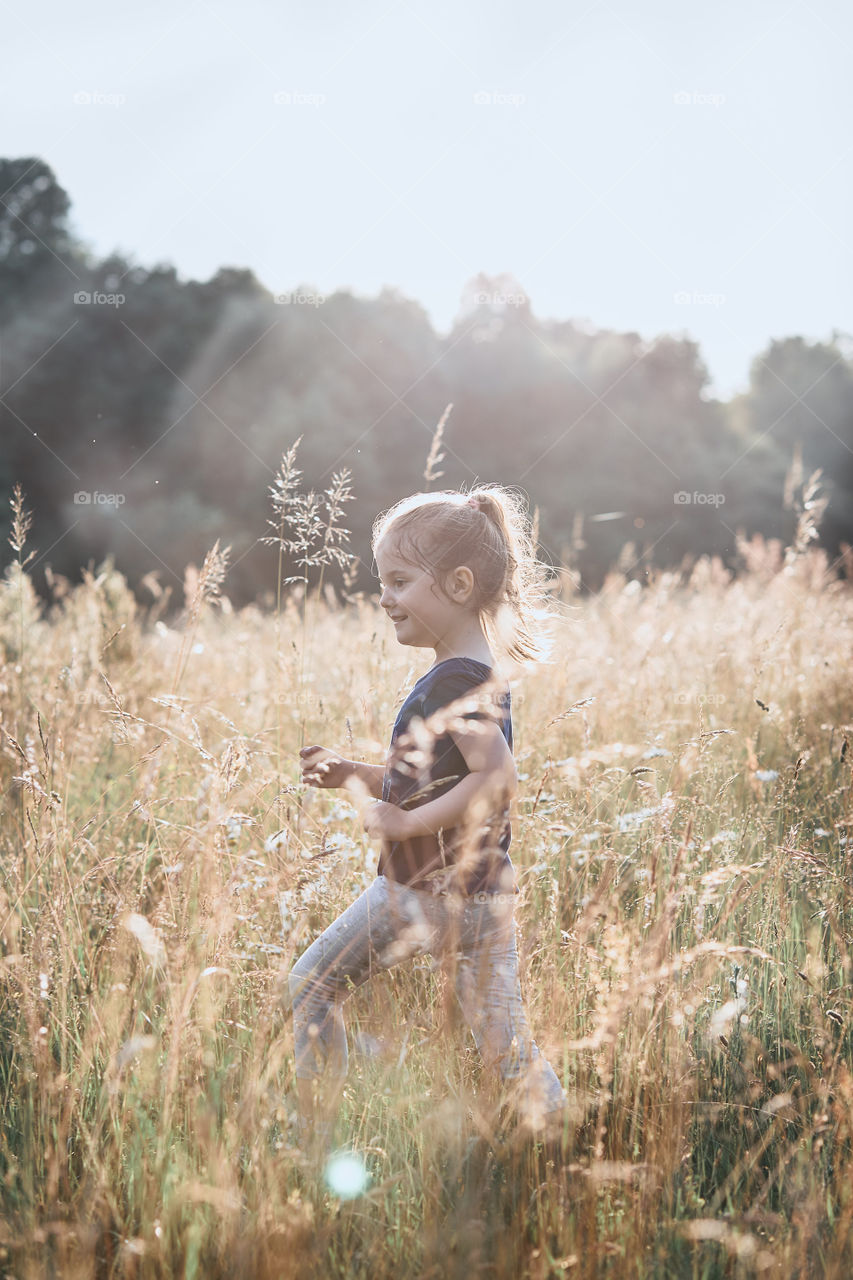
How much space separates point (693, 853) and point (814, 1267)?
121 cm

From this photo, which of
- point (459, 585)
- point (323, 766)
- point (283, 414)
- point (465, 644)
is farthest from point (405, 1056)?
point (283, 414)

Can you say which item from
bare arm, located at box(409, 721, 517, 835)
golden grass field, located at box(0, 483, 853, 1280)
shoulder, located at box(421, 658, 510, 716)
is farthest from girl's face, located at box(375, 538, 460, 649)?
golden grass field, located at box(0, 483, 853, 1280)

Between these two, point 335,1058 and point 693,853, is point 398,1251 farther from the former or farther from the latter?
point 693,853

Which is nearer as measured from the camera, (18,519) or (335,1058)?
(335,1058)

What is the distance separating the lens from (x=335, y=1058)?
1.67 m

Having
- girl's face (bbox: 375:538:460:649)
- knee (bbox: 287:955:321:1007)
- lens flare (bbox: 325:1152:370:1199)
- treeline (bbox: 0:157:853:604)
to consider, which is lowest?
lens flare (bbox: 325:1152:370:1199)

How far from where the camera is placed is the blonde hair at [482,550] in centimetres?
188

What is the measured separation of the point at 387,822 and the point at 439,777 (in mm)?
181

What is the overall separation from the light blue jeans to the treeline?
14370 millimetres

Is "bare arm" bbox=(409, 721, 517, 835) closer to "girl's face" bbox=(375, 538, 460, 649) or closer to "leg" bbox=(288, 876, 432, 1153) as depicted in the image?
"leg" bbox=(288, 876, 432, 1153)

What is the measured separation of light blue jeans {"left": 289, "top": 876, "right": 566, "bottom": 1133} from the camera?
1588mm

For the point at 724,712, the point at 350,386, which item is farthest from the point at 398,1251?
the point at 350,386

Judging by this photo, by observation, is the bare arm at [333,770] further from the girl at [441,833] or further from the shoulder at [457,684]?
the shoulder at [457,684]

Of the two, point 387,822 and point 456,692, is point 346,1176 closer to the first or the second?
point 387,822
